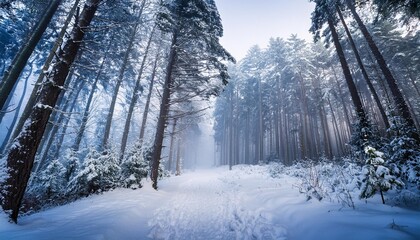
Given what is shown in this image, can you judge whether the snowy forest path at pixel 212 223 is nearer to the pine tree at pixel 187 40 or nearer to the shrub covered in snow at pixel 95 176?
the shrub covered in snow at pixel 95 176

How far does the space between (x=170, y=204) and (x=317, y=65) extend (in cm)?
3188

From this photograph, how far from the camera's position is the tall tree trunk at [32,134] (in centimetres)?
407

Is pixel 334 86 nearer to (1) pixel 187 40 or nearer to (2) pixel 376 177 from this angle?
(1) pixel 187 40

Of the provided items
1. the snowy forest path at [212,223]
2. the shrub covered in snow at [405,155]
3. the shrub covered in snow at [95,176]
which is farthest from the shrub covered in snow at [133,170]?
the shrub covered in snow at [405,155]

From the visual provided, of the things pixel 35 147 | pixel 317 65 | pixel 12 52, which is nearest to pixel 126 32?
pixel 12 52

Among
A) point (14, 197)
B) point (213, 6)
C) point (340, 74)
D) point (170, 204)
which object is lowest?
point (170, 204)

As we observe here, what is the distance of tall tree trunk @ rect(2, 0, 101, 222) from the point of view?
4066 millimetres

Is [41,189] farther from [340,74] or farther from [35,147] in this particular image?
[340,74]

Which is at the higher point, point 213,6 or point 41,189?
point 213,6

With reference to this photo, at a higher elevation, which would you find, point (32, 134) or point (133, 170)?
point (32, 134)

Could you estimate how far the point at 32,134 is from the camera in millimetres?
4434

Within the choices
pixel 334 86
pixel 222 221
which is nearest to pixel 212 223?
pixel 222 221

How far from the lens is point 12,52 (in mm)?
18375

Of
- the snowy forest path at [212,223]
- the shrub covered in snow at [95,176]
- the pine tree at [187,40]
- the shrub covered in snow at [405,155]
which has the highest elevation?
the pine tree at [187,40]
